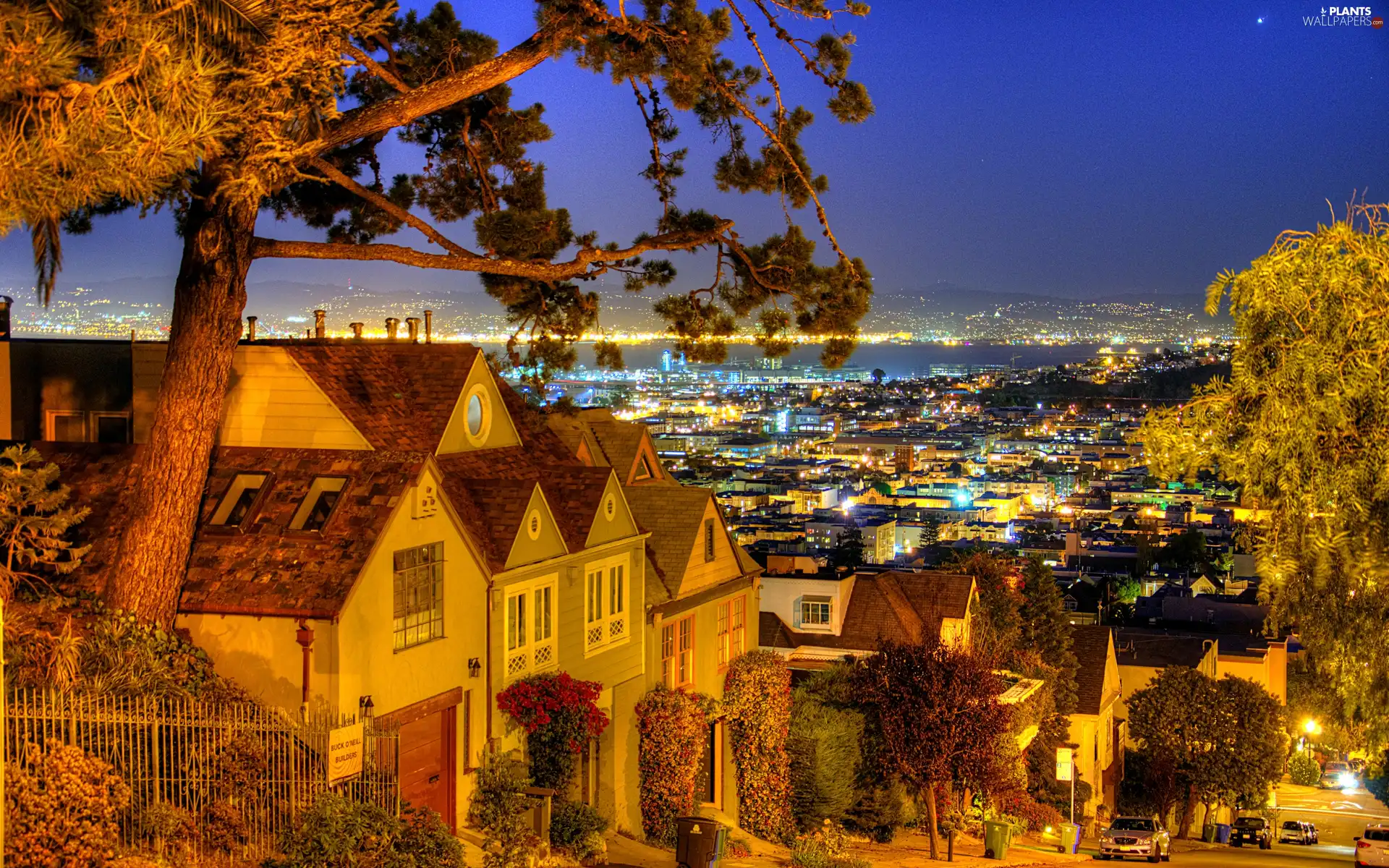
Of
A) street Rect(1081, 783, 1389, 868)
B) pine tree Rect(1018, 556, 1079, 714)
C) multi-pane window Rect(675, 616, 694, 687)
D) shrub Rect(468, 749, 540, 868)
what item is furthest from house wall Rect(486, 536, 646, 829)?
pine tree Rect(1018, 556, 1079, 714)

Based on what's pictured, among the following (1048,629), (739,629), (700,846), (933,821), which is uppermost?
(739,629)

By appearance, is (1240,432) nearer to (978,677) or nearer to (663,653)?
(663,653)

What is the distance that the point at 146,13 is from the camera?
1192 centimetres

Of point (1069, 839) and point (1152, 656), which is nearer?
point (1069, 839)

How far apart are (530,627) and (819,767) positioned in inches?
441

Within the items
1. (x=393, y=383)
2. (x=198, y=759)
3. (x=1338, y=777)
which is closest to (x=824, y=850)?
(x=393, y=383)

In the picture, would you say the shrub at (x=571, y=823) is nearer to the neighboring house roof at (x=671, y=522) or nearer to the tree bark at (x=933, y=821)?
the neighboring house roof at (x=671, y=522)

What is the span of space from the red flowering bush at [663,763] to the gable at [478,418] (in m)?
5.62

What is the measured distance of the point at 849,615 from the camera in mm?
38812

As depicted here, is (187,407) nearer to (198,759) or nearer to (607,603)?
(198,759)

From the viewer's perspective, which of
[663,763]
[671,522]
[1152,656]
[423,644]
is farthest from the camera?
[1152,656]

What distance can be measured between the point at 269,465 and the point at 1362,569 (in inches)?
549

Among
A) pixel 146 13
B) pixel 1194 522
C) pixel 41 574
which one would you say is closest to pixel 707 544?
pixel 41 574

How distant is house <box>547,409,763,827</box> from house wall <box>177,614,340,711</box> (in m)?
9.40
